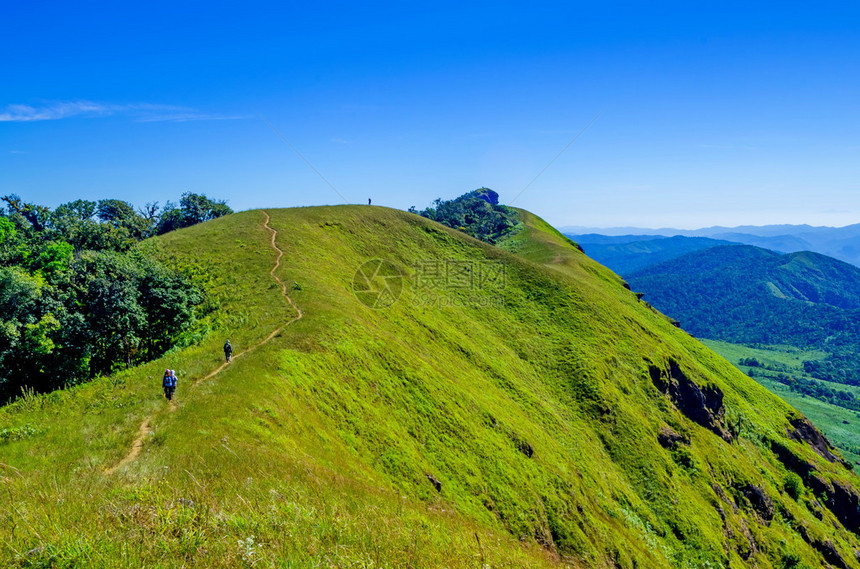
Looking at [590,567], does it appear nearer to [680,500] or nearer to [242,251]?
[680,500]

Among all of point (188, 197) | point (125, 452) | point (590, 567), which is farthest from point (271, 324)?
point (188, 197)

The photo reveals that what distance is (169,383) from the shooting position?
21.4 metres

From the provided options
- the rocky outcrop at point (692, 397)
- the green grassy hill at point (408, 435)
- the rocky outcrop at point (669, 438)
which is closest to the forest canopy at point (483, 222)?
the green grassy hill at point (408, 435)

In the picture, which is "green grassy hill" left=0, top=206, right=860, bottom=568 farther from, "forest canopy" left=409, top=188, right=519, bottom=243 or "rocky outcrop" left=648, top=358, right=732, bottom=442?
"forest canopy" left=409, top=188, right=519, bottom=243

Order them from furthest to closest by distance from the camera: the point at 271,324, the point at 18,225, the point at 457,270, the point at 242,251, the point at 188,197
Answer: the point at 188,197, the point at 457,270, the point at 18,225, the point at 242,251, the point at 271,324

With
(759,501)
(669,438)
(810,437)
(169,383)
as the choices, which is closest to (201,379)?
(169,383)

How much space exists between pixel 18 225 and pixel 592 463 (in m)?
104

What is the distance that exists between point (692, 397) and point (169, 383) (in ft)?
248

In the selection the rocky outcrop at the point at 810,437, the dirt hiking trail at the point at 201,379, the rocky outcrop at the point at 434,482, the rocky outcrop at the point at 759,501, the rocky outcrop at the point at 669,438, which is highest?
the dirt hiking trail at the point at 201,379

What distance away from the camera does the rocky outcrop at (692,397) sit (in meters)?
66.4

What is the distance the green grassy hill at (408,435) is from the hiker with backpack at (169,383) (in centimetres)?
64

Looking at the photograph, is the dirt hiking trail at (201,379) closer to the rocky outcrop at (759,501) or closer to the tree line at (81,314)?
the tree line at (81,314)

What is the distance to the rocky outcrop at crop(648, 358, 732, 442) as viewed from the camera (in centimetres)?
6644

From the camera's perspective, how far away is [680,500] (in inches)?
1849
